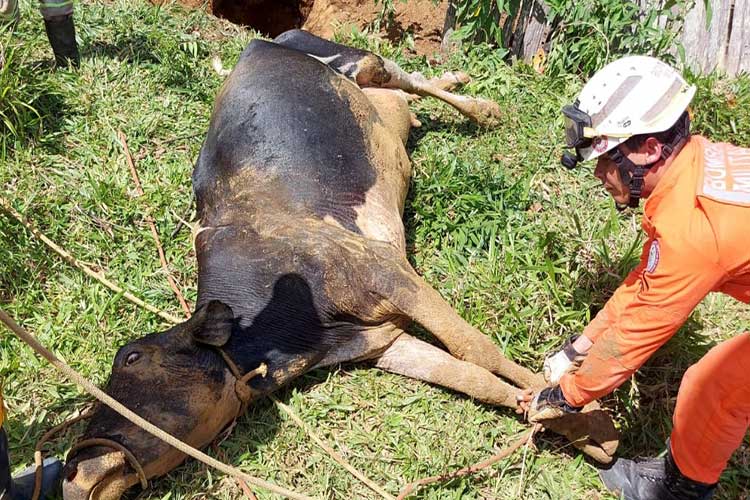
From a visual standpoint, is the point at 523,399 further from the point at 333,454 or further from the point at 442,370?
the point at 333,454

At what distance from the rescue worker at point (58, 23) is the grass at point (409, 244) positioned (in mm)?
154

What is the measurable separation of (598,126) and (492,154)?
2271mm

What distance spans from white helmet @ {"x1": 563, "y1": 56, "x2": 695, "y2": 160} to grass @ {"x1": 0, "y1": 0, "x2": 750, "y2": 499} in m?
1.28

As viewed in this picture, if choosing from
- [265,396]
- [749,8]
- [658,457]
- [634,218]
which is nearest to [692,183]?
[658,457]

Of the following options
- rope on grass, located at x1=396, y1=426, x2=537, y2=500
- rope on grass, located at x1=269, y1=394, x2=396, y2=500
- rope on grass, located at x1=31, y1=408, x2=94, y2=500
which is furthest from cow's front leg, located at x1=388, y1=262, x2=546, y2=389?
rope on grass, located at x1=31, y1=408, x2=94, y2=500

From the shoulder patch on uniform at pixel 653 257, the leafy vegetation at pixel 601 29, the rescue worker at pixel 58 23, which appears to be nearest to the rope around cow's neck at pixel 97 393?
the shoulder patch on uniform at pixel 653 257

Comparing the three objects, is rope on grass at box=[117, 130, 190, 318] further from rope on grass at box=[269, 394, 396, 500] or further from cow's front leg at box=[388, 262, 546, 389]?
cow's front leg at box=[388, 262, 546, 389]

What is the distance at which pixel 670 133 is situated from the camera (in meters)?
2.90

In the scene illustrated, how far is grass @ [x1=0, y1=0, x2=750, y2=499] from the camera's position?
3637mm

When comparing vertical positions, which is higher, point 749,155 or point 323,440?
point 749,155

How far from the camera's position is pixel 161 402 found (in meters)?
3.25

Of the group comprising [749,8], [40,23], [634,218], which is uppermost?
[749,8]

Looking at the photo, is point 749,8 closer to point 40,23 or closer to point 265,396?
point 265,396

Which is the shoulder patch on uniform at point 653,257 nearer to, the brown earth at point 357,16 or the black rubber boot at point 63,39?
the brown earth at point 357,16
